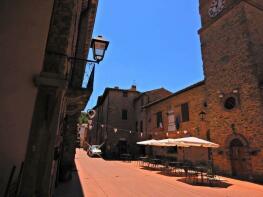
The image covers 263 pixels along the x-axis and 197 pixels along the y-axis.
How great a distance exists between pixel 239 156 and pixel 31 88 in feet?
39.9

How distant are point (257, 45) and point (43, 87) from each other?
13.2 meters

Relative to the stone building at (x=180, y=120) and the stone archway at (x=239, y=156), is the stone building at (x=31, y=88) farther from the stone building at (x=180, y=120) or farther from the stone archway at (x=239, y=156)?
the stone building at (x=180, y=120)

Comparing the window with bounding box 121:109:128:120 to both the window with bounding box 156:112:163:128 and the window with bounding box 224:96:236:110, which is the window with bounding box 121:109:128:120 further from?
the window with bounding box 224:96:236:110

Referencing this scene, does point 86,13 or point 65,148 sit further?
point 65,148

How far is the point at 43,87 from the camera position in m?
3.57

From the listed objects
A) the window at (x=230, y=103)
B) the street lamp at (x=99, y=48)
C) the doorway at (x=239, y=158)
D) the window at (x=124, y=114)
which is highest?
the window at (x=124, y=114)

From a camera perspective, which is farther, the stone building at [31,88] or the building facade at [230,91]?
the building facade at [230,91]

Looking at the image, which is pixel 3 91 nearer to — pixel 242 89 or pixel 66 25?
pixel 66 25

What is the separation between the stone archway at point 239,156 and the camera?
37.0 feet

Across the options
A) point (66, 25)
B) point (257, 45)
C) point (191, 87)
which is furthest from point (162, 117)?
point (66, 25)

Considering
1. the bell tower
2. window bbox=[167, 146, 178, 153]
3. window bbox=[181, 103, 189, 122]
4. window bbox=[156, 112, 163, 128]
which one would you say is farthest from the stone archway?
window bbox=[156, 112, 163, 128]

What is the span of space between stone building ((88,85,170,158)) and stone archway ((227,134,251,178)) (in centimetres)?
1527

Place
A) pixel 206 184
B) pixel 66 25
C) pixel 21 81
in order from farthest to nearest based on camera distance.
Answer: pixel 206 184 → pixel 66 25 → pixel 21 81

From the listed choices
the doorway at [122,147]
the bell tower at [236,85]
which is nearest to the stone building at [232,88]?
the bell tower at [236,85]
